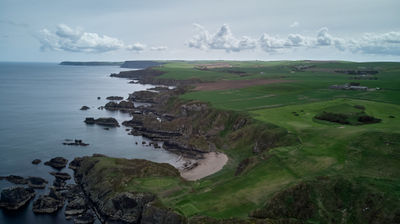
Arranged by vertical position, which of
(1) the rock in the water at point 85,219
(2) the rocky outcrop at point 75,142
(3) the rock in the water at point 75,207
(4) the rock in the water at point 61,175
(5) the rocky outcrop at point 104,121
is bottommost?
(1) the rock in the water at point 85,219

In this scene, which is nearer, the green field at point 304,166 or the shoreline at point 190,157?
the green field at point 304,166

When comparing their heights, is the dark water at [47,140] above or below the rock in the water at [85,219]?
above

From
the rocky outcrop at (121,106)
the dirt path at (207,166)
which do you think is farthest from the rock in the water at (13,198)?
the rocky outcrop at (121,106)

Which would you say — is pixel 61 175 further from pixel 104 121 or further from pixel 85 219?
pixel 104 121

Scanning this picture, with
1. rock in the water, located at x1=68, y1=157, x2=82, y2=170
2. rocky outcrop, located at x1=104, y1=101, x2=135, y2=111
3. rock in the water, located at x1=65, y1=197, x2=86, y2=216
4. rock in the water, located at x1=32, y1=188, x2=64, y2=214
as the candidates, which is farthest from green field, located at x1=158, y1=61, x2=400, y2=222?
rocky outcrop, located at x1=104, y1=101, x2=135, y2=111

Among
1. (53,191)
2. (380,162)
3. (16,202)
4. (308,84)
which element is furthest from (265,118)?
(308,84)

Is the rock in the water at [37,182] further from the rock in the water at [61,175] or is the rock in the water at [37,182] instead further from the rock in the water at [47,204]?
the rock in the water at [47,204]
